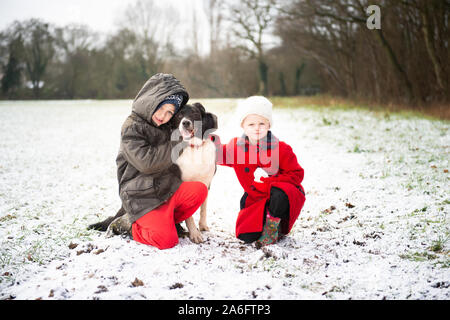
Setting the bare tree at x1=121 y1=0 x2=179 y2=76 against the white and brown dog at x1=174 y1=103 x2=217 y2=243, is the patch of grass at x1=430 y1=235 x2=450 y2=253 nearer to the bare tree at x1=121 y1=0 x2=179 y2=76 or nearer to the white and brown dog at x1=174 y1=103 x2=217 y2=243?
the white and brown dog at x1=174 y1=103 x2=217 y2=243

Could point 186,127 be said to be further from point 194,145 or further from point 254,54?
point 254,54

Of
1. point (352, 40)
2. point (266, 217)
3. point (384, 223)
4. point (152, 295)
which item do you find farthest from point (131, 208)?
point (352, 40)

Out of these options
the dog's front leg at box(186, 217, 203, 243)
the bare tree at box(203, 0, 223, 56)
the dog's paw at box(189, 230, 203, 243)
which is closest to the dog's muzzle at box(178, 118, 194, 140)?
the dog's front leg at box(186, 217, 203, 243)

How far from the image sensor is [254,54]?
1045 inches

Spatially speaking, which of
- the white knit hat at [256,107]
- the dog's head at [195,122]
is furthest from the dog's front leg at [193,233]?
the white knit hat at [256,107]

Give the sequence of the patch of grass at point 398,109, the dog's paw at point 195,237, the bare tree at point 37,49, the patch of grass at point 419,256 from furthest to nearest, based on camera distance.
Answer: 1. the bare tree at point 37,49
2. the patch of grass at point 398,109
3. the dog's paw at point 195,237
4. the patch of grass at point 419,256

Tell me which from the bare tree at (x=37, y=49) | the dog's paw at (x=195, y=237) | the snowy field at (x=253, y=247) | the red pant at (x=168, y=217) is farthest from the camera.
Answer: the bare tree at (x=37, y=49)

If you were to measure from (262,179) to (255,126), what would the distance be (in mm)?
469

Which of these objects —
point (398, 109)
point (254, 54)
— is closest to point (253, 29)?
point (254, 54)

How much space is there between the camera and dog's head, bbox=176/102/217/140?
2.58m

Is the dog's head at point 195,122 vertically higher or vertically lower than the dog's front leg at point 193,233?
higher

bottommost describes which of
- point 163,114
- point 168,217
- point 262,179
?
point 168,217

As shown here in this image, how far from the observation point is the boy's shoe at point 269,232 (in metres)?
2.78

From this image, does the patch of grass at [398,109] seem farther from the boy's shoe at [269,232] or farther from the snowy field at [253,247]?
the boy's shoe at [269,232]
